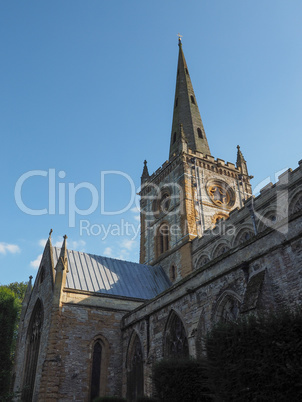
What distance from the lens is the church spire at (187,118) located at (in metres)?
39.8

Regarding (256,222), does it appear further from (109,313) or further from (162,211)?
(162,211)

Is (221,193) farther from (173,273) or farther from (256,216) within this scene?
(256,216)

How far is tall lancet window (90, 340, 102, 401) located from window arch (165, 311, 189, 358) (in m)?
5.99

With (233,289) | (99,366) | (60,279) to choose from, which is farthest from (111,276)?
(233,289)


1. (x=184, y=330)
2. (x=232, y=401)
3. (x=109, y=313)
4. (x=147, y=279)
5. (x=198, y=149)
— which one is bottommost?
(x=232, y=401)

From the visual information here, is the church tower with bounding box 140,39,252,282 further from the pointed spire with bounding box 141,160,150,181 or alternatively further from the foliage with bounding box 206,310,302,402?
the foliage with bounding box 206,310,302,402

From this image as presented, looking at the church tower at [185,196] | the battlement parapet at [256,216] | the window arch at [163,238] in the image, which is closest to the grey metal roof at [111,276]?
the church tower at [185,196]

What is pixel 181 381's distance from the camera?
11.9 meters

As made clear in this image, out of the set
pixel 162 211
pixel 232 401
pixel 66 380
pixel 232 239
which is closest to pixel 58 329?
pixel 66 380

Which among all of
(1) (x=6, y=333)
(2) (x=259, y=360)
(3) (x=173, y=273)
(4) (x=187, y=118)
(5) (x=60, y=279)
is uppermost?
(4) (x=187, y=118)

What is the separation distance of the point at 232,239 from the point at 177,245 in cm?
689

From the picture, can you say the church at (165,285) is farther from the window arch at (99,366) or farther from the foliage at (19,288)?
the foliage at (19,288)

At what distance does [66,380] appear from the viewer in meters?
20.6

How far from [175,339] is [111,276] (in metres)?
10.7
